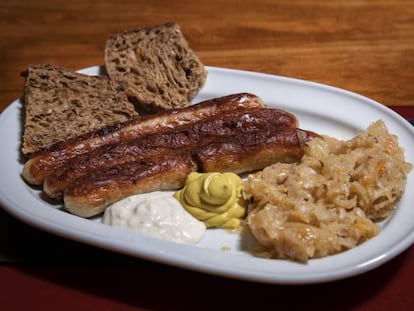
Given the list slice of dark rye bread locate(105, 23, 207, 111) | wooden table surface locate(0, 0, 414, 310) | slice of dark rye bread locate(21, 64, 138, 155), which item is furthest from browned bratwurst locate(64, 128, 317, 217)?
slice of dark rye bread locate(105, 23, 207, 111)

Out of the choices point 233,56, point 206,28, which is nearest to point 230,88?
point 233,56

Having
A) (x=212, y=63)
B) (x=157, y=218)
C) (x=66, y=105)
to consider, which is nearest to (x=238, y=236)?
(x=157, y=218)

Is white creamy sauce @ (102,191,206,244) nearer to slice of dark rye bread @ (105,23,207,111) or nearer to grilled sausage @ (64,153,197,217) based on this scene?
grilled sausage @ (64,153,197,217)

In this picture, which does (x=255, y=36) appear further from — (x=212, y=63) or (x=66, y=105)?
(x=66, y=105)

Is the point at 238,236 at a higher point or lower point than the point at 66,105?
lower

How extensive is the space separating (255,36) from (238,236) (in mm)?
2219

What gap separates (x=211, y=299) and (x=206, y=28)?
2.66 metres

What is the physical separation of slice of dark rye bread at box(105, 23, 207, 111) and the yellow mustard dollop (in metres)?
0.94

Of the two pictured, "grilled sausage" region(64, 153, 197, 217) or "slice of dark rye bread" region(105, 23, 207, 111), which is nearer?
"grilled sausage" region(64, 153, 197, 217)

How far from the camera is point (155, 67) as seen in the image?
3594mm

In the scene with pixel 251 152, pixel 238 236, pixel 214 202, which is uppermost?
pixel 251 152

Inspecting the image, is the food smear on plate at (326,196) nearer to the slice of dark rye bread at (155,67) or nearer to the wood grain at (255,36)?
the slice of dark rye bread at (155,67)

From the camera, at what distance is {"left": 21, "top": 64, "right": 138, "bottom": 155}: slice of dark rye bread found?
3.09 metres

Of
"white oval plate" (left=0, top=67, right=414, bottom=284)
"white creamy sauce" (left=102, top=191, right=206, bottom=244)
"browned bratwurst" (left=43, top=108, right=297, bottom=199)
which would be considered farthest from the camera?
"browned bratwurst" (left=43, top=108, right=297, bottom=199)
